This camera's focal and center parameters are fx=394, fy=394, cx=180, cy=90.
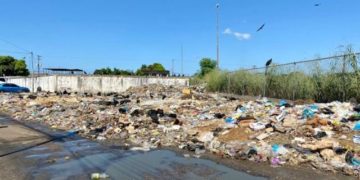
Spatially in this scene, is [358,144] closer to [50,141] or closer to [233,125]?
[233,125]

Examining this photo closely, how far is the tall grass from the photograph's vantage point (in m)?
12.9

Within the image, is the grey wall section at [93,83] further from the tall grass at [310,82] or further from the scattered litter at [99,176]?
the scattered litter at [99,176]

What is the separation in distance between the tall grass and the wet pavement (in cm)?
700

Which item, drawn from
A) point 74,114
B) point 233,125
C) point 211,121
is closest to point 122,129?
point 211,121

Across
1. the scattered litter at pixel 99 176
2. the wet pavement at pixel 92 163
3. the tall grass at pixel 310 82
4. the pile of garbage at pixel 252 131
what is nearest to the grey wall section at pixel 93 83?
the tall grass at pixel 310 82

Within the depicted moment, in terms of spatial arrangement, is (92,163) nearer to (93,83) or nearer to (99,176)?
(99,176)

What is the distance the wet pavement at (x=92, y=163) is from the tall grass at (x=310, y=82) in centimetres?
700

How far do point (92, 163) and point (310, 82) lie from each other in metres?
9.85

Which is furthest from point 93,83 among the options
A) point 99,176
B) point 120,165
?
point 99,176

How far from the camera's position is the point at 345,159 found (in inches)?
287

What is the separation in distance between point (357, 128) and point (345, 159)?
1828mm

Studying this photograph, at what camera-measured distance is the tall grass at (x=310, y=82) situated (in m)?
12.9

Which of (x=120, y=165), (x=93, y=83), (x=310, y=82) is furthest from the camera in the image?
(x=93, y=83)

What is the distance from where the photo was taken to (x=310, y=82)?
49.2ft
